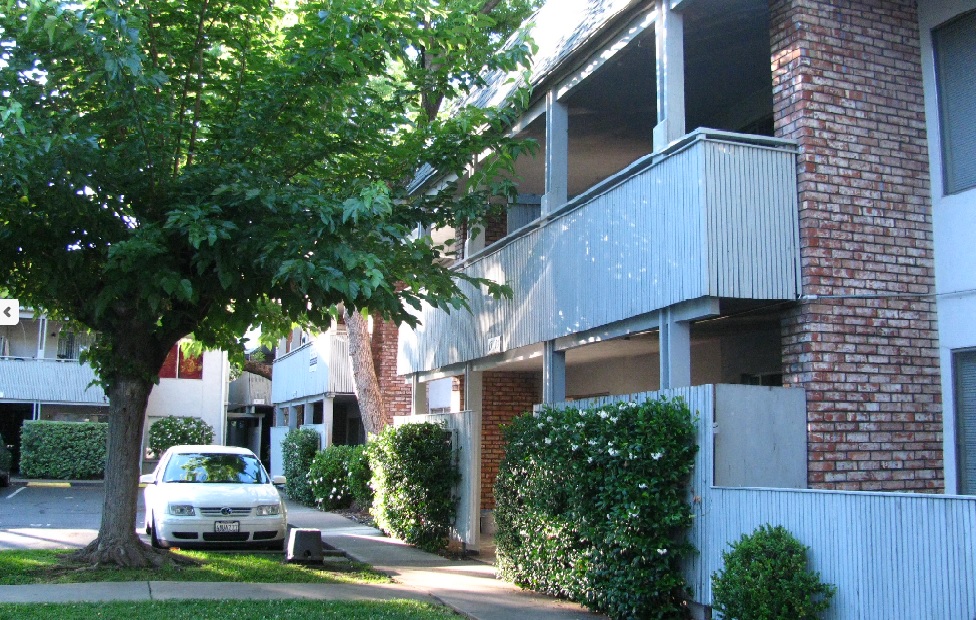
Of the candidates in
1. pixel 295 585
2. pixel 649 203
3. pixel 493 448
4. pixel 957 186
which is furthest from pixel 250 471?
pixel 957 186

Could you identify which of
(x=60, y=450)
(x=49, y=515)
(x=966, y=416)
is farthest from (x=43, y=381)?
(x=966, y=416)

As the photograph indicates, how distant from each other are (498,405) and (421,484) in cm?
265

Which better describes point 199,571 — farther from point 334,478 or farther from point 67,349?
point 67,349

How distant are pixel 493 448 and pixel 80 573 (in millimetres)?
7712

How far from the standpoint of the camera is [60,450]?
31.8 m

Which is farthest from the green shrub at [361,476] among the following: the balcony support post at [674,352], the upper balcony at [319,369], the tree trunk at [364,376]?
the balcony support post at [674,352]

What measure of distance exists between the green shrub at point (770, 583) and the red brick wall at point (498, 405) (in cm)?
940

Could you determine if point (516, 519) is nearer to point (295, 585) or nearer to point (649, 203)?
point (295, 585)

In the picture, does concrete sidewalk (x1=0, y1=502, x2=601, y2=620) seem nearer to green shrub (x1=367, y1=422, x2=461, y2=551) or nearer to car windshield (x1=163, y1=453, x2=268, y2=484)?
green shrub (x1=367, y1=422, x2=461, y2=551)

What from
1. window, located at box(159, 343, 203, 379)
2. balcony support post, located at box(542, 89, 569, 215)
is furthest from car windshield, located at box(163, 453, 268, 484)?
window, located at box(159, 343, 203, 379)

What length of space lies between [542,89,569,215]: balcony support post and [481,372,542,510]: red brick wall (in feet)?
17.7

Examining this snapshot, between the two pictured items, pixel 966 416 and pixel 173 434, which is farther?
pixel 173 434

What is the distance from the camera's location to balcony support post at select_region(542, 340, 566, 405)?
38.0ft

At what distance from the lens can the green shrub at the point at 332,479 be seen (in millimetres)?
21719
